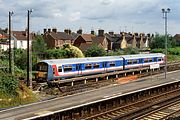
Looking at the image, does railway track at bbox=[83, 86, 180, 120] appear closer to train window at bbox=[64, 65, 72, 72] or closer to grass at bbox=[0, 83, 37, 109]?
grass at bbox=[0, 83, 37, 109]

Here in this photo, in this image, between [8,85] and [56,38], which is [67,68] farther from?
[56,38]

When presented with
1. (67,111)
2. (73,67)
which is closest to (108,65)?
(73,67)

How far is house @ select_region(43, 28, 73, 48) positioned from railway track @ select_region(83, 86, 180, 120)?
5972cm

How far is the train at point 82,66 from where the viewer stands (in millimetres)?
36062

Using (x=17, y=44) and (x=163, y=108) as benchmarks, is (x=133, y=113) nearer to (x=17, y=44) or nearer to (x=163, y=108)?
(x=163, y=108)

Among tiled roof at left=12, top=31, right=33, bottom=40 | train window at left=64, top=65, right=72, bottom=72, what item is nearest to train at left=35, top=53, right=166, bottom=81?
train window at left=64, top=65, right=72, bottom=72

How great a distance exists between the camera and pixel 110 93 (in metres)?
30.6

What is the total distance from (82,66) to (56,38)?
5116 cm

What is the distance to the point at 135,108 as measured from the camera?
86.4 feet

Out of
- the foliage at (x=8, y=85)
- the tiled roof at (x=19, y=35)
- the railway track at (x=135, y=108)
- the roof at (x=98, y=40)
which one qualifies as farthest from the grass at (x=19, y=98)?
the roof at (x=98, y=40)

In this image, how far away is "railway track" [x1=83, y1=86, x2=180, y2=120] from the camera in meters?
22.9

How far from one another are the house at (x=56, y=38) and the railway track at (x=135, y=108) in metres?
59.7

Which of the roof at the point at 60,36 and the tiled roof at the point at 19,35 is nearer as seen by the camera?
the tiled roof at the point at 19,35

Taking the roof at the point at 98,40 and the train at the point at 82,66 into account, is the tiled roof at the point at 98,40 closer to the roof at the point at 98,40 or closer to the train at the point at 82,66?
the roof at the point at 98,40
